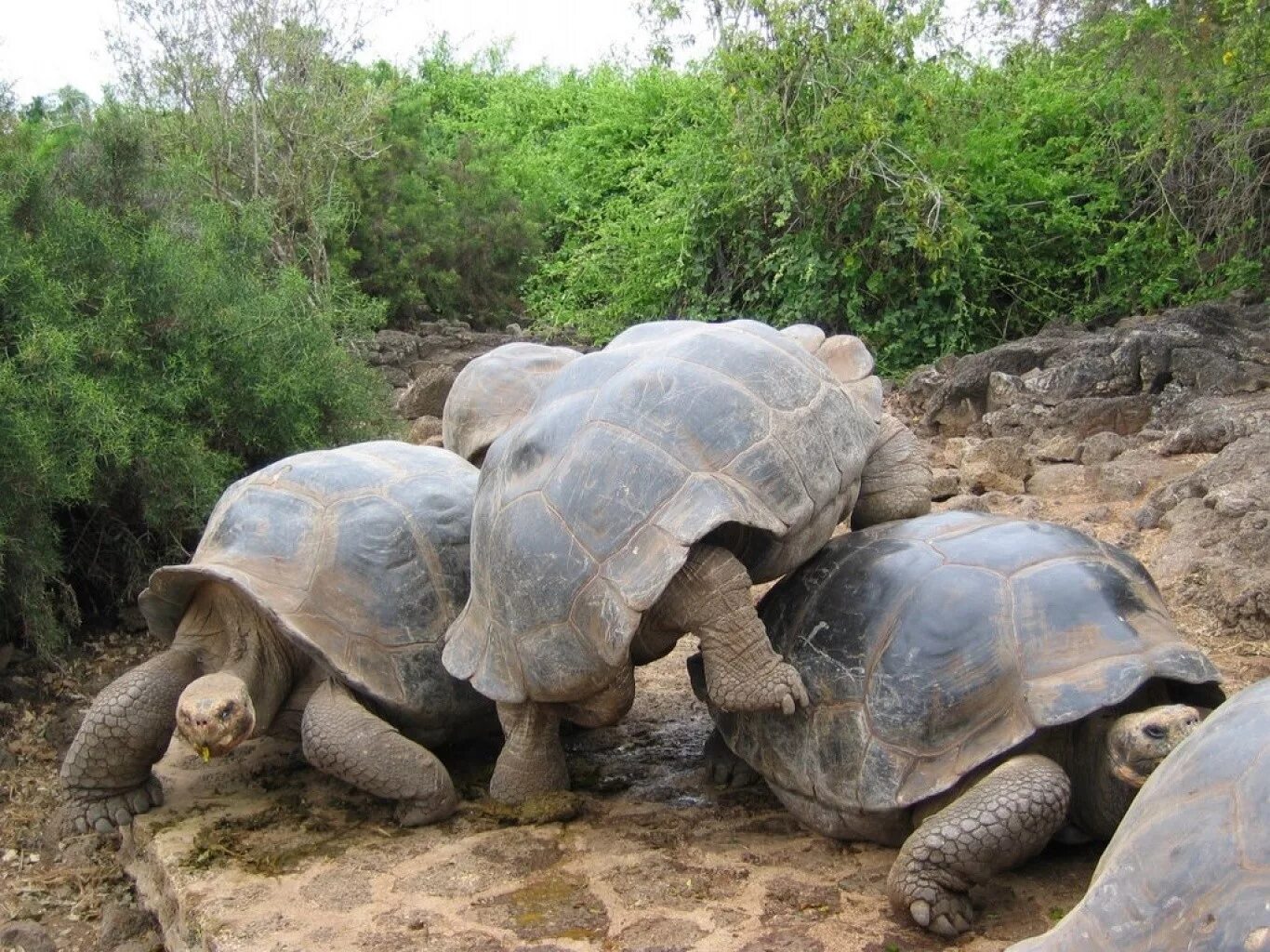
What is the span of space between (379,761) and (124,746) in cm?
78

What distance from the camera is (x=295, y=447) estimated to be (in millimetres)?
6348

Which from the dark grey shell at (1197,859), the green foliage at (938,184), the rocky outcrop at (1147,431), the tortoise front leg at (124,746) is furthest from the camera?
the green foliage at (938,184)

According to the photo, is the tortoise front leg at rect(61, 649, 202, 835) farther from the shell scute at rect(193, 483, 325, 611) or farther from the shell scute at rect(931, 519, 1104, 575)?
the shell scute at rect(931, 519, 1104, 575)

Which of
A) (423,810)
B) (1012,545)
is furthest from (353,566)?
(1012,545)

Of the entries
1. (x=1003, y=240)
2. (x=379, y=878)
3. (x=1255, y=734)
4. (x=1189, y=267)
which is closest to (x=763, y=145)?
(x=1003, y=240)

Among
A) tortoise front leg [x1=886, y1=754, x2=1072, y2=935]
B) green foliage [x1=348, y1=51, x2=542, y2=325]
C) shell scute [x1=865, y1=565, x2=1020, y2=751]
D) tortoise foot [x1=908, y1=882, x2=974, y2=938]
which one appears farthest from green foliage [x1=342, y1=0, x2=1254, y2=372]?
tortoise foot [x1=908, y1=882, x2=974, y2=938]

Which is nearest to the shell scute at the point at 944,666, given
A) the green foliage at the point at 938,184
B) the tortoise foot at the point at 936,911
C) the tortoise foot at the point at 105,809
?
the tortoise foot at the point at 936,911

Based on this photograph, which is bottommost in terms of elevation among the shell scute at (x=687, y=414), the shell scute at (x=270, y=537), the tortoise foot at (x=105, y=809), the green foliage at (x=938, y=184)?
the tortoise foot at (x=105, y=809)

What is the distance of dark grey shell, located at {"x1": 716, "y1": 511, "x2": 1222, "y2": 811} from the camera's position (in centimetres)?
267

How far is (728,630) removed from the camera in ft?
9.56

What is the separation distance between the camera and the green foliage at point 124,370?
Answer: 495cm

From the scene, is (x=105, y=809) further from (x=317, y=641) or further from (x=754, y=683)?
(x=754, y=683)

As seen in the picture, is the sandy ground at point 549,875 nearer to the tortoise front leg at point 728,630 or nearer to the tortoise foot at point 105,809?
the tortoise foot at point 105,809

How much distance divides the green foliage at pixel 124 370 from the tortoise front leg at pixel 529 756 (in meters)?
2.36
